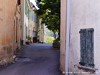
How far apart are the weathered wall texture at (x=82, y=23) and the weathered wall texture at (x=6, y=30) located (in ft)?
17.9

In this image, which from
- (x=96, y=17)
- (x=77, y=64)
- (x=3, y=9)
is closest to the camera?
(x=96, y=17)

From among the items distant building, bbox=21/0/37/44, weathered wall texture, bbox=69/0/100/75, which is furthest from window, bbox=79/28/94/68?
distant building, bbox=21/0/37/44

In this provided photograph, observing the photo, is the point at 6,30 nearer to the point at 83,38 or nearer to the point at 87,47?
the point at 83,38

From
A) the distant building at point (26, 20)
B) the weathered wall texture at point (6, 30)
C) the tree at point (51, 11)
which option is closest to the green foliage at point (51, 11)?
the tree at point (51, 11)

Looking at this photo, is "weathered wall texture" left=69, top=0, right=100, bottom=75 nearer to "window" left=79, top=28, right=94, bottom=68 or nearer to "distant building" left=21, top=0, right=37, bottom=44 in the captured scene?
"window" left=79, top=28, right=94, bottom=68

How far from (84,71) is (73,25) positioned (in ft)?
6.31

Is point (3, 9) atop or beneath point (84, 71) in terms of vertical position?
atop

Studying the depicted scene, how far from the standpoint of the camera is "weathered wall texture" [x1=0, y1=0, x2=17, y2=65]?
52.1 ft

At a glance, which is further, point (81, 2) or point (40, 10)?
point (40, 10)

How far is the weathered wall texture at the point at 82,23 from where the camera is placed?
8.95 meters

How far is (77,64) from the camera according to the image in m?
10.7

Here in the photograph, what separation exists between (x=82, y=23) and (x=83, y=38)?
49 cm

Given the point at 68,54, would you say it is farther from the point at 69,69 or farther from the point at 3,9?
the point at 3,9

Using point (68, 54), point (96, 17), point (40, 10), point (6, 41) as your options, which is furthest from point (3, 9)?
point (40, 10)
